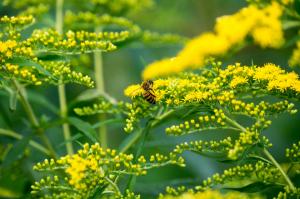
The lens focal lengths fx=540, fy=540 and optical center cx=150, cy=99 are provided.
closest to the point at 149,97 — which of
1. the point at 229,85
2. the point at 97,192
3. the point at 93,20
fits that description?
the point at 229,85

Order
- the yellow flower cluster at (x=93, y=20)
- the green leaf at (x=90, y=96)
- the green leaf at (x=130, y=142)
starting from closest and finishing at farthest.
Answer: the green leaf at (x=130, y=142), the green leaf at (x=90, y=96), the yellow flower cluster at (x=93, y=20)

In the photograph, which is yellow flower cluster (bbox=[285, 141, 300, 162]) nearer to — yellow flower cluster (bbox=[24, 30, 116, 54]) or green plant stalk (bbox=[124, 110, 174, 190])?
green plant stalk (bbox=[124, 110, 174, 190])

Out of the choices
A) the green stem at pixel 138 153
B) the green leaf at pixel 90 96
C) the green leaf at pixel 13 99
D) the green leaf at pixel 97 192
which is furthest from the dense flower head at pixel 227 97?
the green leaf at pixel 90 96

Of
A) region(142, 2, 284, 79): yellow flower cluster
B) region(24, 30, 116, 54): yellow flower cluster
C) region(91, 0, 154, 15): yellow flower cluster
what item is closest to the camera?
region(142, 2, 284, 79): yellow flower cluster

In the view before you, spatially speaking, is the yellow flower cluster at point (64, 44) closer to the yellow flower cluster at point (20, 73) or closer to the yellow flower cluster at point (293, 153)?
the yellow flower cluster at point (20, 73)

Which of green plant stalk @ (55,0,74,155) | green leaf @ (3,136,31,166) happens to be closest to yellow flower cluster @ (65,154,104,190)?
green leaf @ (3,136,31,166)

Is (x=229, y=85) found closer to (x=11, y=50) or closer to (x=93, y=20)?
(x=11, y=50)

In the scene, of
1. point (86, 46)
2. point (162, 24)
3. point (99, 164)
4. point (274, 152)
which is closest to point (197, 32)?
point (162, 24)

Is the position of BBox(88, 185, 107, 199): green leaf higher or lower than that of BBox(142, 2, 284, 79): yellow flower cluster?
lower
